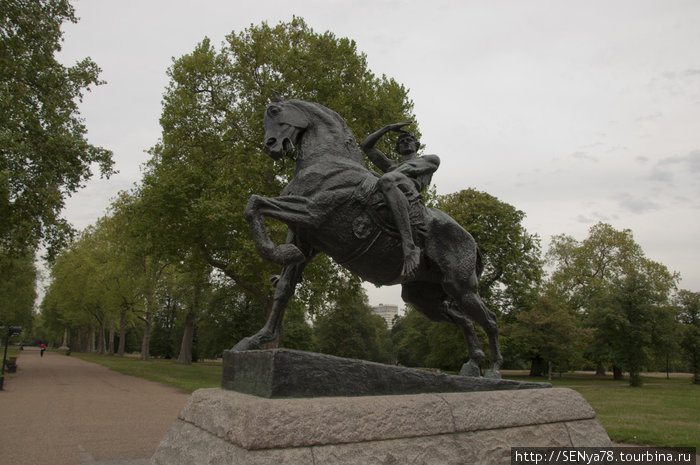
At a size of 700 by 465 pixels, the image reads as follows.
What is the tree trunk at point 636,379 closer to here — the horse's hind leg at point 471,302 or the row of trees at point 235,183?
the row of trees at point 235,183

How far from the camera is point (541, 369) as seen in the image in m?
38.0

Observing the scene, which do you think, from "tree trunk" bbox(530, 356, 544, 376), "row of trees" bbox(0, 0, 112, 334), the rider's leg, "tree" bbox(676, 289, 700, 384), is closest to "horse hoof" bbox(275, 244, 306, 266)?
the rider's leg

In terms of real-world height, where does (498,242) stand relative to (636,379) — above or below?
above

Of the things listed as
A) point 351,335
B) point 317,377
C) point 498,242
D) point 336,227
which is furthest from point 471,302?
point 351,335

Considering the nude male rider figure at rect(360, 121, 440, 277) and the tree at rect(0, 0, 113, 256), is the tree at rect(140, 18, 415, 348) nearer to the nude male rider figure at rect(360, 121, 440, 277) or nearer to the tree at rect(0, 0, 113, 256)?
the tree at rect(0, 0, 113, 256)

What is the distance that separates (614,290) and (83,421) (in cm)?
3070

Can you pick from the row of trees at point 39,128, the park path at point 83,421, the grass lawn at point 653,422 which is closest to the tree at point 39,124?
the row of trees at point 39,128

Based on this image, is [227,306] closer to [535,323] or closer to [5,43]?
[535,323]

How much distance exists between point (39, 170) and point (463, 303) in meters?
17.9

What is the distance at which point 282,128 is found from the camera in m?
4.58

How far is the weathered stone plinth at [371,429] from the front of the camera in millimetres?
2988

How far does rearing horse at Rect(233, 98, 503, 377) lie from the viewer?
4.15m

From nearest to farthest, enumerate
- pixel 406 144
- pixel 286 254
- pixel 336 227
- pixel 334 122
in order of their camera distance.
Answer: pixel 286 254, pixel 336 227, pixel 334 122, pixel 406 144

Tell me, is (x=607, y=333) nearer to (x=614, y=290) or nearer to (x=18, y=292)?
(x=614, y=290)
